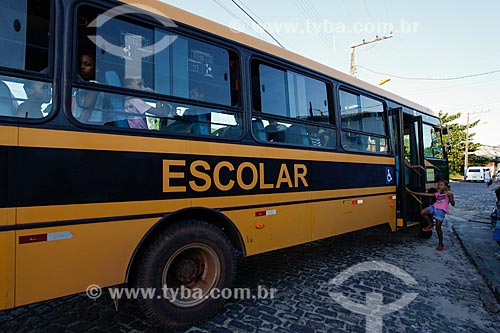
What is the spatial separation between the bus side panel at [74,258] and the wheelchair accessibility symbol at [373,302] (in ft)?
7.51

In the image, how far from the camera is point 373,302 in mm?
3336

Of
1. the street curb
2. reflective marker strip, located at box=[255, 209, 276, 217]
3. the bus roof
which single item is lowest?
the street curb

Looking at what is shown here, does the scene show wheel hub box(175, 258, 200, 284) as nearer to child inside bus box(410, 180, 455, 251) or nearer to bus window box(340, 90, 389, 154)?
bus window box(340, 90, 389, 154)

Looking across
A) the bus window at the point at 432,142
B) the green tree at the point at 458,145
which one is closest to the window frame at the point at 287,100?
the bus window at the point at 432,142

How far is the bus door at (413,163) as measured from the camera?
632cm

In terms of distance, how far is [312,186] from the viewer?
13.1 feet

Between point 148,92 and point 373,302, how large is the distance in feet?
10.6

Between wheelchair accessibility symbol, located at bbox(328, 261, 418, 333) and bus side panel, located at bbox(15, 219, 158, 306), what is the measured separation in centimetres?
229

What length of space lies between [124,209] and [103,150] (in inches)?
19.5

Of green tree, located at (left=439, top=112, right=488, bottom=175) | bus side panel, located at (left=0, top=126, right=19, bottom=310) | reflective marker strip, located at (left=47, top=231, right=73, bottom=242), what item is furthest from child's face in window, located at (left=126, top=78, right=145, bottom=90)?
green tree, located at (left=439, top=112, right=488, bottom=175)

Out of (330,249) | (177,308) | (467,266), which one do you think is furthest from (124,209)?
(467,266)

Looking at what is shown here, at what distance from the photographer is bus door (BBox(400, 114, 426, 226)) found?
249 inches

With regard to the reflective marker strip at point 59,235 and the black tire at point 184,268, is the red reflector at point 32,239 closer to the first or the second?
the reflective marker strip at point 59,235

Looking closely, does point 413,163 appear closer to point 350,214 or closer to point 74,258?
point 350,214
